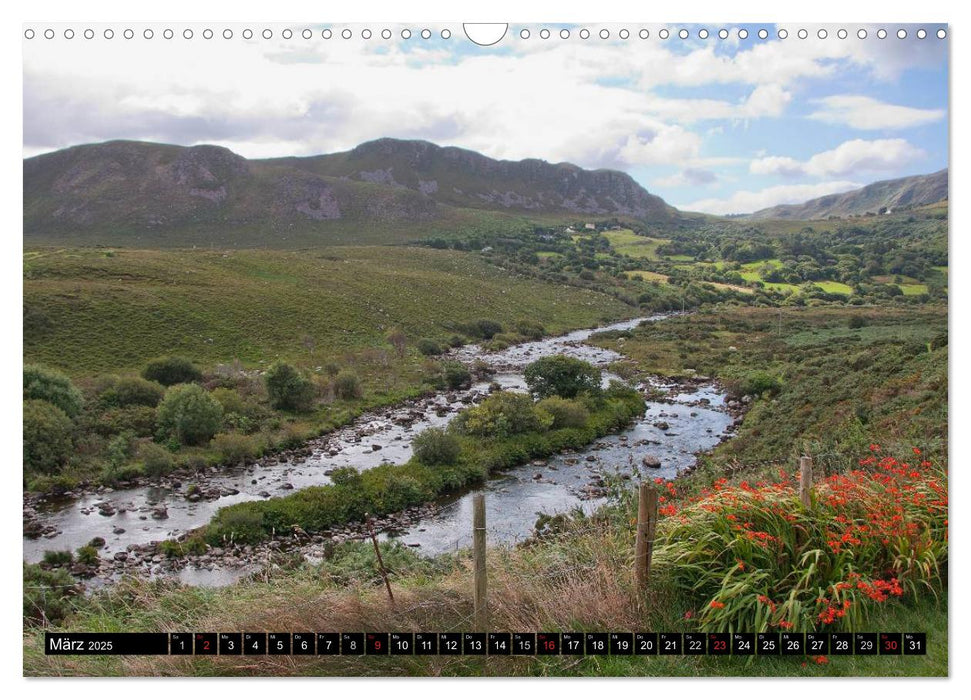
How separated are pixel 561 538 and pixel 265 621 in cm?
333

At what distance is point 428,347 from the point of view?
11.0 meters

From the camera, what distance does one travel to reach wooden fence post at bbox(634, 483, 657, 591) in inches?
168

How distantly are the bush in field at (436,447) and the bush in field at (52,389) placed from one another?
8.26 metres

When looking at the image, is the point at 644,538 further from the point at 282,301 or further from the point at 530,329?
the point at 282,301

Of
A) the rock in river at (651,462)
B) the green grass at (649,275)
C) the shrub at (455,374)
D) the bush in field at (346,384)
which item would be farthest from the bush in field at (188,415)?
the rock in river at (651,462)

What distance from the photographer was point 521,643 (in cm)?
412

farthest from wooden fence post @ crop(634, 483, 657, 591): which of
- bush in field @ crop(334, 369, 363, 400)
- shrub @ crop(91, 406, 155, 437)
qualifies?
shrub @ crop(91, 406, 155, 437)

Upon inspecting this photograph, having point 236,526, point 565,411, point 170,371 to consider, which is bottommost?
point 236,526

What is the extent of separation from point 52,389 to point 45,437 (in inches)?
21.8

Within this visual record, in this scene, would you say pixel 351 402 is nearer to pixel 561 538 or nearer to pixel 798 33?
pixel 561 538

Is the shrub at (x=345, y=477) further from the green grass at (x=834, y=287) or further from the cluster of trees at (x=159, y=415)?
the green grass at (x=834, y=287)

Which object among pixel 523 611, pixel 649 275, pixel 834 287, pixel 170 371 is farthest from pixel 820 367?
pixel 170 371

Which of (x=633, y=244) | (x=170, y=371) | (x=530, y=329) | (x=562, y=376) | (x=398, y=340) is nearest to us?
(x=170, y=371)

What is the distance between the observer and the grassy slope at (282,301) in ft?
27.9
